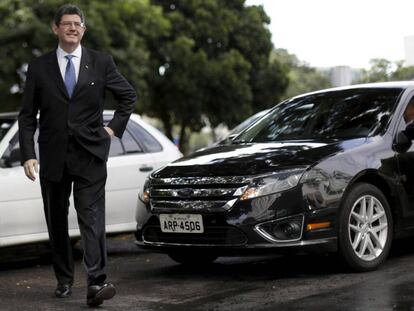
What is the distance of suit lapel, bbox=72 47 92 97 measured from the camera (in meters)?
5.31

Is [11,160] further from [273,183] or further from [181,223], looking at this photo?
[273,183]

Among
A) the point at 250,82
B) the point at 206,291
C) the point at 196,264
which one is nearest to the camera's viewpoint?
the point at 206,291

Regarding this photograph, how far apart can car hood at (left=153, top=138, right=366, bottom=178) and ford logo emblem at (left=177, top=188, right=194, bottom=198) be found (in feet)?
0.43

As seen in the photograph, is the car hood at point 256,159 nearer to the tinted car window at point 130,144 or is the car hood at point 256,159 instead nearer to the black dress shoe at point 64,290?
the black dress shoe at point 64,290

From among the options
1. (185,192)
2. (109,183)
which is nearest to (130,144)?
(109,183)

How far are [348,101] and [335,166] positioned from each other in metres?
1.19

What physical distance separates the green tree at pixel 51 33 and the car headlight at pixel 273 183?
→ 465 inches

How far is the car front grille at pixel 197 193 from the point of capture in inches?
233

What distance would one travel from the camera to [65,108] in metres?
5.29

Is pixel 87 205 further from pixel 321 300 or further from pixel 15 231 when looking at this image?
pixel 15 231

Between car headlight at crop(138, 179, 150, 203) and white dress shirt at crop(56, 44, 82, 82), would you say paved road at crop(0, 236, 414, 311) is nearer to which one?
car headlight at crop(138, 179, 150, 203)

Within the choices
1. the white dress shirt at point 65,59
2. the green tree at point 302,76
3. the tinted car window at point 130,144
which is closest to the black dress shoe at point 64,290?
the white dress shirt at point 65,59

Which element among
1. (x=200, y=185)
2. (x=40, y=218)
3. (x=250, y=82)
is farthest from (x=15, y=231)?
(x=250, y=82)

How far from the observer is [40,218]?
24.3 feet
